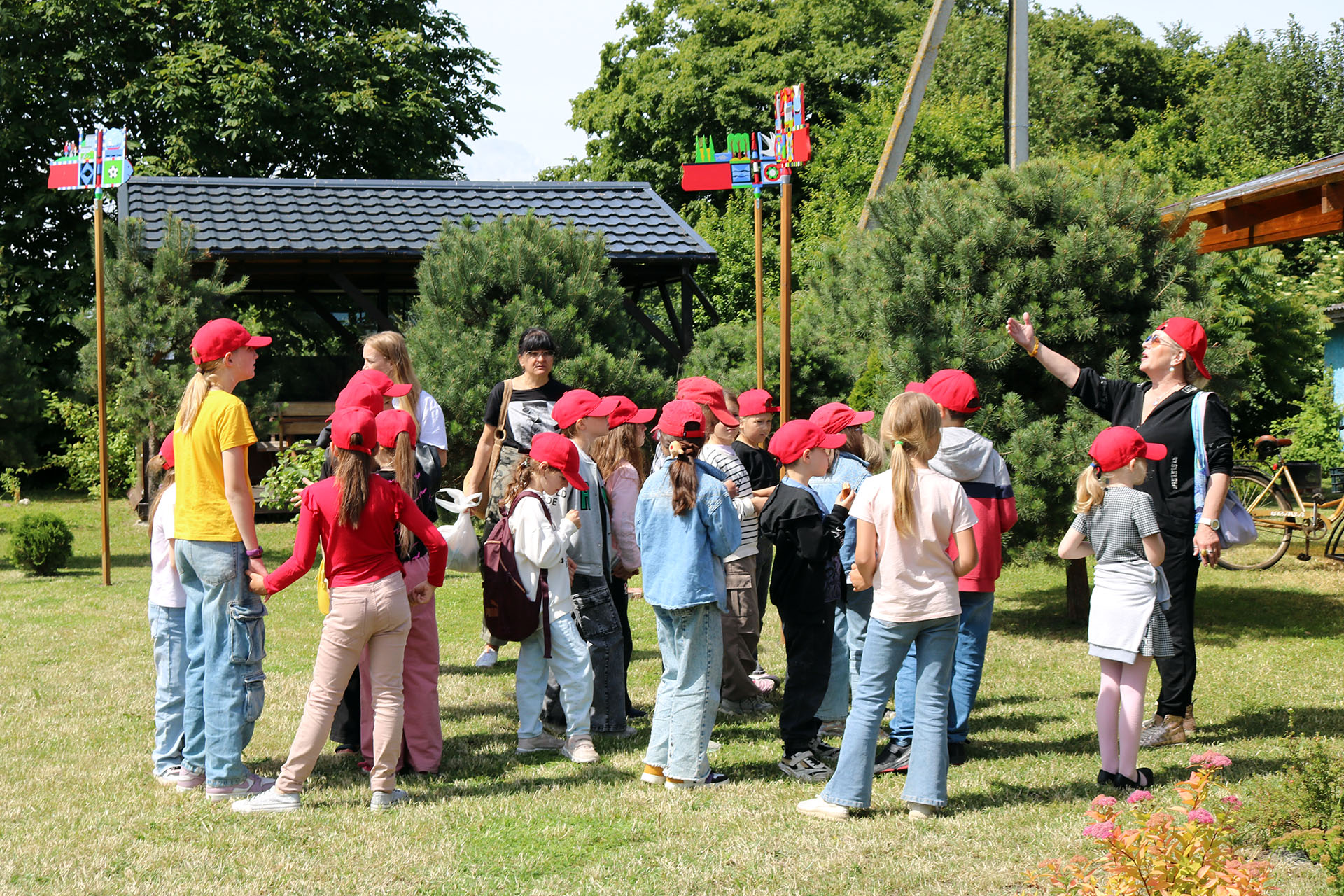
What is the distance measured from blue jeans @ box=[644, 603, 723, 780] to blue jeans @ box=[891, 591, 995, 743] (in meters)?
0.95

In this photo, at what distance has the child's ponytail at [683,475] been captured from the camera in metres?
4.92

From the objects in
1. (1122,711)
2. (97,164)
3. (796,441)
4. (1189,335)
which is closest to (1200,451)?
(1189,335)

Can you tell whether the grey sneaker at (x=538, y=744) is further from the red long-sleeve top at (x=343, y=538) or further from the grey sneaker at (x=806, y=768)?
the red long-sleeve top at (x=343, y=538)

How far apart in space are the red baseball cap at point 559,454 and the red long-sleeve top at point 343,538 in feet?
2.75

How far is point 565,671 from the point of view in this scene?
5.57m

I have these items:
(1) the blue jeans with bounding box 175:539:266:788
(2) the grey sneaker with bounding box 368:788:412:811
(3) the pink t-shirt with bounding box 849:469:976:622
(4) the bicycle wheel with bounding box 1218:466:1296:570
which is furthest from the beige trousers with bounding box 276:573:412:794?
(4) the bicycle wheel with bounding box 1218:466:1296:570

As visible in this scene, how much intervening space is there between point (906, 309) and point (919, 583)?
155 inches

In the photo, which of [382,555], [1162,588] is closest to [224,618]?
[382,555]

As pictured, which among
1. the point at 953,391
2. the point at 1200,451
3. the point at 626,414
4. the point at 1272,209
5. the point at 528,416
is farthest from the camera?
the point at 1272,209

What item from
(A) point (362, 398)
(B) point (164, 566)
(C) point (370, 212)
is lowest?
(B) point (164, 566)

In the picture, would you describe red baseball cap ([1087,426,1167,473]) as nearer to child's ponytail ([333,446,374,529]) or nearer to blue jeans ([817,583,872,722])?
blue jeans ([817,583,872,722])

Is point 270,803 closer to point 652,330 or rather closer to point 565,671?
point 565,671

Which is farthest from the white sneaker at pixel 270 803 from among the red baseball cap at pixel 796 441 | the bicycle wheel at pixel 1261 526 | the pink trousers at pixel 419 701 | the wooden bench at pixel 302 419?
the wooden bench at pixel 302 419

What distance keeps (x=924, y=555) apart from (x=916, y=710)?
63 cm
